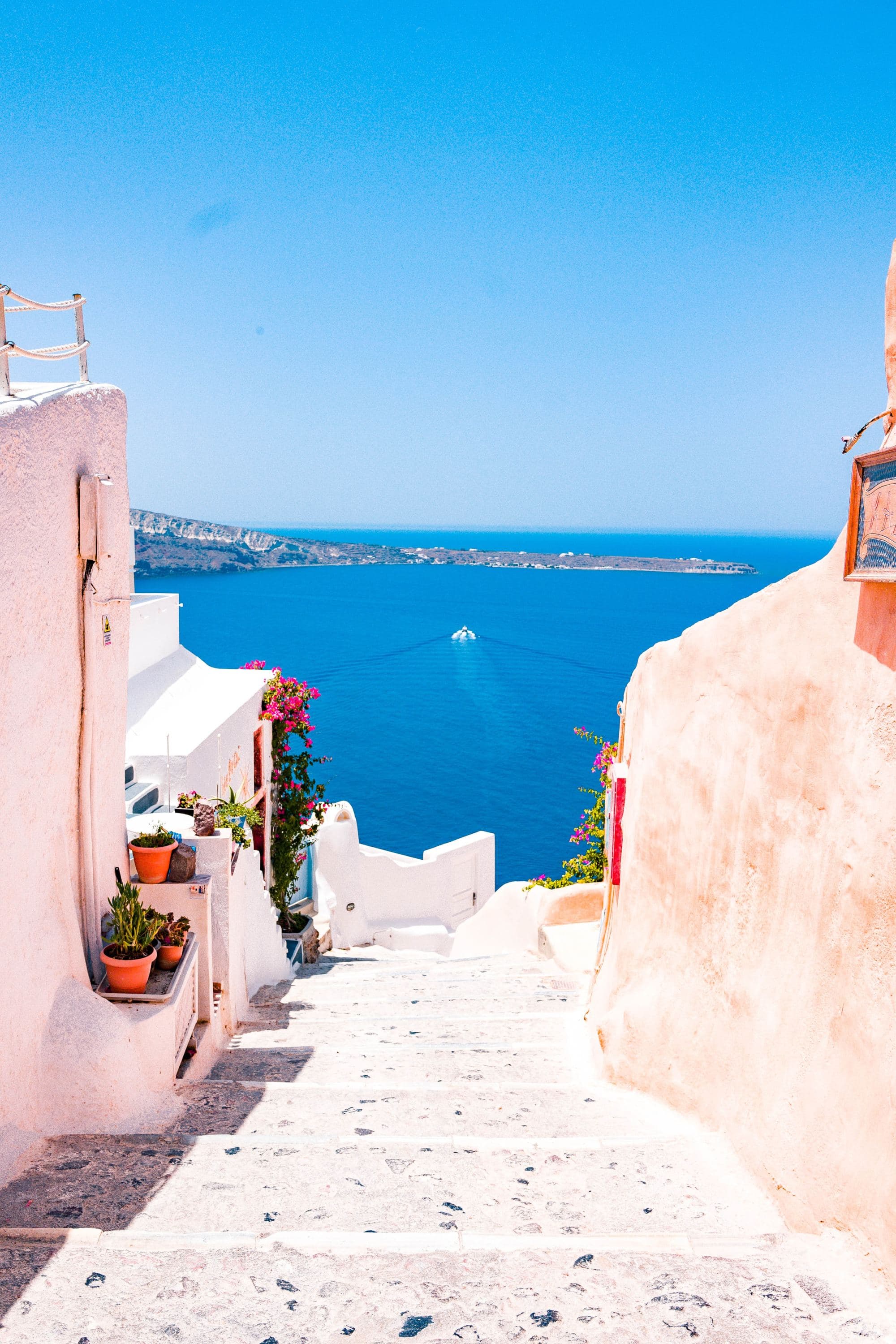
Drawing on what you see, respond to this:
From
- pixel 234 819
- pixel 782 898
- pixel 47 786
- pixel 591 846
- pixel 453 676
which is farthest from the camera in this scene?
pixel 453 676

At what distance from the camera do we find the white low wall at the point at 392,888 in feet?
65.7

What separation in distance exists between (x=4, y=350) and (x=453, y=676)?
75340 mm

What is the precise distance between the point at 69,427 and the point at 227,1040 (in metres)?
4.55

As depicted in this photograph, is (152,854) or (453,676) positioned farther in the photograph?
(453,676)

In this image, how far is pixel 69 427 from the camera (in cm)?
529

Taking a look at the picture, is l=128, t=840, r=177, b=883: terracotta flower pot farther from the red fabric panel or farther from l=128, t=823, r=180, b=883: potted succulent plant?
the red fabric panel

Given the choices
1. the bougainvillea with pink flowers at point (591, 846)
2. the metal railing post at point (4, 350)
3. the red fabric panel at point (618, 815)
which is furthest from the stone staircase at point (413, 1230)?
the bougainvillea with pink flowers at point (591, 846)

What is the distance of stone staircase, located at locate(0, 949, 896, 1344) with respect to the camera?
3018 millimetres

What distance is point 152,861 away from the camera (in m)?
6.49

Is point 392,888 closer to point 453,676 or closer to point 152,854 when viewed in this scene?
point 152,854

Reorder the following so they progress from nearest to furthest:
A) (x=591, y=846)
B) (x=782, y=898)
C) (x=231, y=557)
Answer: (x=782, y=898) → (x=591, y=846) → (x=231, y=557)

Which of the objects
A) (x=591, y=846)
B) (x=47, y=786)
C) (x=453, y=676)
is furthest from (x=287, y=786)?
(x=453, y=676)

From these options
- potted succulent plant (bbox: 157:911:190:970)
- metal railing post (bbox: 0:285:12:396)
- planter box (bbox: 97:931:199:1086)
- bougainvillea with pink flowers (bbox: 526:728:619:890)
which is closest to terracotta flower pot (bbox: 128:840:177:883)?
potted succulent plant (bbox: 157:911:190:970)

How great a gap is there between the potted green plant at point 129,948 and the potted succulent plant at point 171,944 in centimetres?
10
